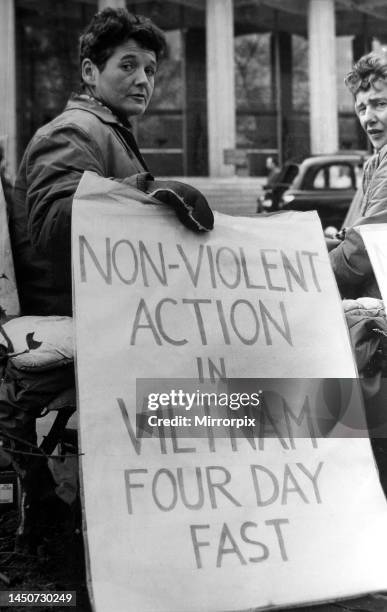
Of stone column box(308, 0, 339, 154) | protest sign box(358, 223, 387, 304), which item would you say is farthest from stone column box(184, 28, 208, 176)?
protest sign box(358, 223, 387, 304)

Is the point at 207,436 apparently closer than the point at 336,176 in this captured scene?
Yes

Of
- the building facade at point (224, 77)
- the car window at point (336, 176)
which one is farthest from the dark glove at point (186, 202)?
the building facade at point (224, 77)

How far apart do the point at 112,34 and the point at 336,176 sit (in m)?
12.2

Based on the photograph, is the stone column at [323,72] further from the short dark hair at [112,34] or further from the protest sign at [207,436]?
the protest sign at [207,436]

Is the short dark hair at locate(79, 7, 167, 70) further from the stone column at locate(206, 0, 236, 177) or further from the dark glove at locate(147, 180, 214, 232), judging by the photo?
the stone column at locate(206, 0, 236, 177)

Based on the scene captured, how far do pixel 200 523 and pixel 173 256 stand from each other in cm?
78

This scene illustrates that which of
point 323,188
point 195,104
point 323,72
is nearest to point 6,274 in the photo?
point 323,188

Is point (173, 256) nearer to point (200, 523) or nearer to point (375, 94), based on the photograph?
point (200, 523)

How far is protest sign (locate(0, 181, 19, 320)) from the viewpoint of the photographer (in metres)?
3.04

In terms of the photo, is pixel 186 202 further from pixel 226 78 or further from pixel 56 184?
pixel 226 78

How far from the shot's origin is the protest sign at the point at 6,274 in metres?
3.04

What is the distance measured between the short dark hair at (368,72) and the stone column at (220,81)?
22.3 m

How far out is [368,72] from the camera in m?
3.71

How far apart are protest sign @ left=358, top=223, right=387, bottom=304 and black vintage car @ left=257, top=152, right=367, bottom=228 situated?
11455mm
